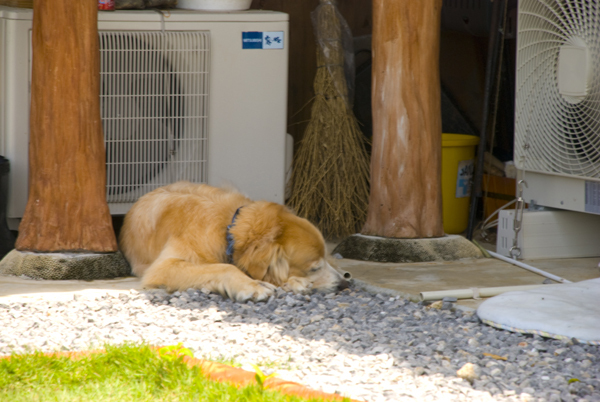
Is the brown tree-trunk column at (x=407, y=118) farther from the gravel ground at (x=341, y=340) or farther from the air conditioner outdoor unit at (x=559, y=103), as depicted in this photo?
the gravel ground at (x=341, y=340)

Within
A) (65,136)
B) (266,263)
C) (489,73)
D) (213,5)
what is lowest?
(266,263)

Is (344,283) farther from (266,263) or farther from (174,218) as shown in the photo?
(174,218)

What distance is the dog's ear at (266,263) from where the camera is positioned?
305 cm

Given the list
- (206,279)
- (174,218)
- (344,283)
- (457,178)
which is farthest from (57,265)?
(457,178)

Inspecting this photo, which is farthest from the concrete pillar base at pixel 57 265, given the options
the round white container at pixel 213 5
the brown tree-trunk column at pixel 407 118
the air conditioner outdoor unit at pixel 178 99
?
the round white container at pixel 213 5

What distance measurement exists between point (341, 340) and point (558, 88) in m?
2.21

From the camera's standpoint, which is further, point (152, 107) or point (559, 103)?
point (152, 107)

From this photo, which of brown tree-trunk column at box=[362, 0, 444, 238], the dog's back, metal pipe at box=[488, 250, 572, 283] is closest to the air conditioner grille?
the dog's back

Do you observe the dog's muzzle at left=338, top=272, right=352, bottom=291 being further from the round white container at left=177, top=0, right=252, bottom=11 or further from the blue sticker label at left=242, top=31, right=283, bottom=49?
the round white container at left=177, top=0, right=252, bottom=11

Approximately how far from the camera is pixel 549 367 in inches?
85.8

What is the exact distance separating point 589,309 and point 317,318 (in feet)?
3.65

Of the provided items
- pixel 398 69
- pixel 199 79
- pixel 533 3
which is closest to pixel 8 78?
pixel 199 79

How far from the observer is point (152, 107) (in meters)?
3.99

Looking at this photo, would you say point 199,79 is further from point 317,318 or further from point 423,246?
point 317,318
